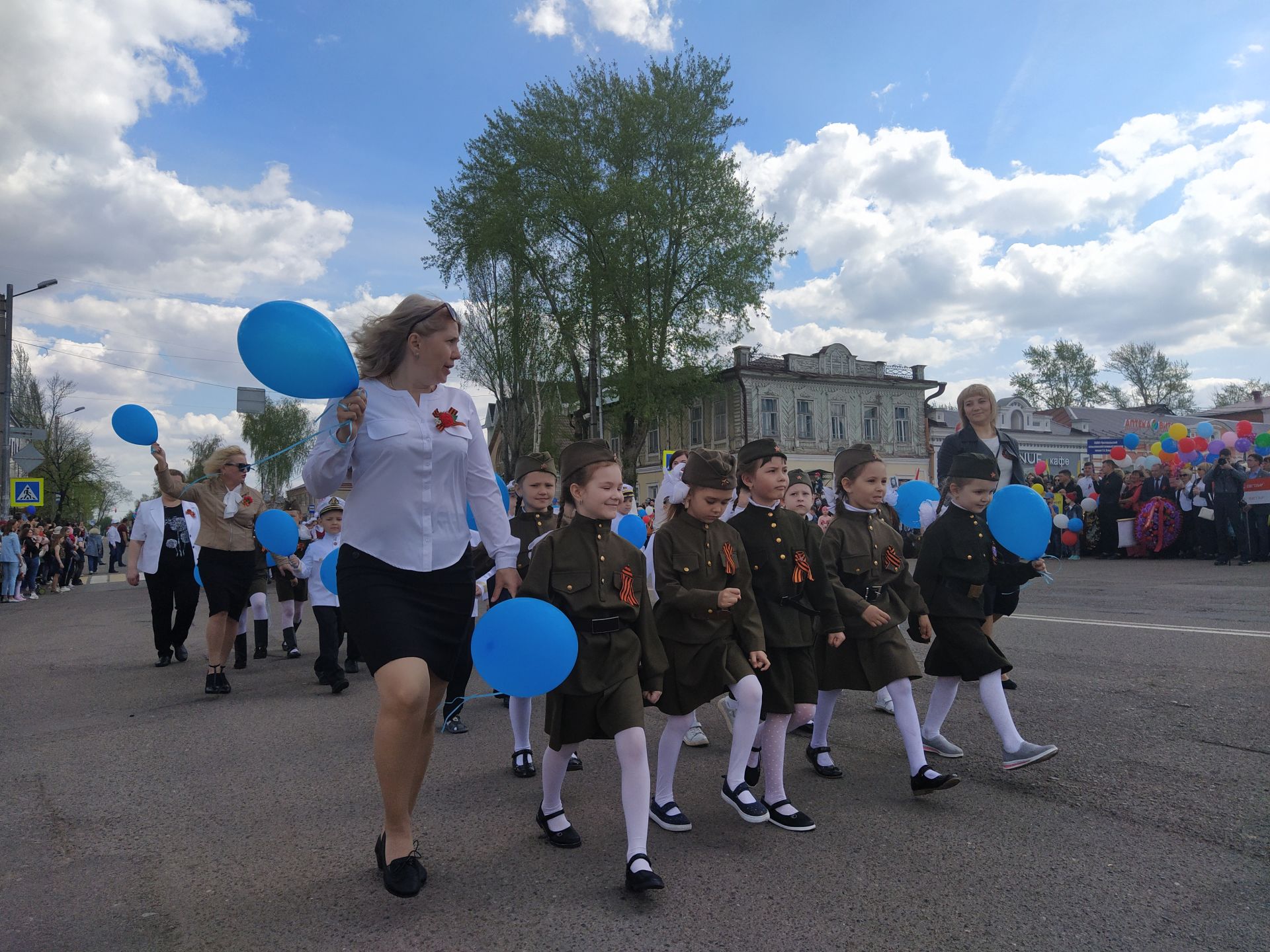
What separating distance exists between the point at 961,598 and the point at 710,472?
62.8 inches

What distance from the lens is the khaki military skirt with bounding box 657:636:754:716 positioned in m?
3.90

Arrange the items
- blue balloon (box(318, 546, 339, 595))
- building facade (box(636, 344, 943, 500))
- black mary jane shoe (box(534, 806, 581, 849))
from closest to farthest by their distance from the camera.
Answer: black mary jane shoe (box(534, 806, 581, 849)) < blue balloon (box(318, 546, 339, 595)) < building facade (box(636, 344, 943, 500))

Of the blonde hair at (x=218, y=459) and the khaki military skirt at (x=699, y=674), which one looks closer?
the khaki military skirt at (x=699, y=674)

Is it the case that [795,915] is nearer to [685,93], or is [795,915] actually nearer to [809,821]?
[809,821]

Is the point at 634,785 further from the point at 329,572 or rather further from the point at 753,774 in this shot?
the point at 329,572

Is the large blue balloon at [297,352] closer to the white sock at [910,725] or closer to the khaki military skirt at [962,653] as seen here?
the white sock at [910,725]

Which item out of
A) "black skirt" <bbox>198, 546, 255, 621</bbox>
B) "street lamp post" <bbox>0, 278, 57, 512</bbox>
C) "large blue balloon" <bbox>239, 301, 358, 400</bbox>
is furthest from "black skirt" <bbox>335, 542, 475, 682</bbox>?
"street lamp post" <bbox>0, 278, 57, 512</bbox>

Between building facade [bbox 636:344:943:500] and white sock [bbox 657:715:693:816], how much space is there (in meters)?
42.4

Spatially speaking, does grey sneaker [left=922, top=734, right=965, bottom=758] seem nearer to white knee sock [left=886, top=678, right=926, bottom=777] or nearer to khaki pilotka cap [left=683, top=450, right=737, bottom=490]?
white knee sock [left=886, top=678, right=926, bottom=777]

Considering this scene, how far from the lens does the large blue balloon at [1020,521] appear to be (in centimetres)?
488

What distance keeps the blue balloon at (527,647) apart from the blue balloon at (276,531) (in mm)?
5198

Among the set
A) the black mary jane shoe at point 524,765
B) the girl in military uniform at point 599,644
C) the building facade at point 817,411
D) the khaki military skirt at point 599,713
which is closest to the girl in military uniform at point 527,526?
the black mary jane shoe at point 524,765

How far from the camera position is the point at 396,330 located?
138 inches

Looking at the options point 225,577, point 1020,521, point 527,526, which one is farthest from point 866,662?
point 225,577
